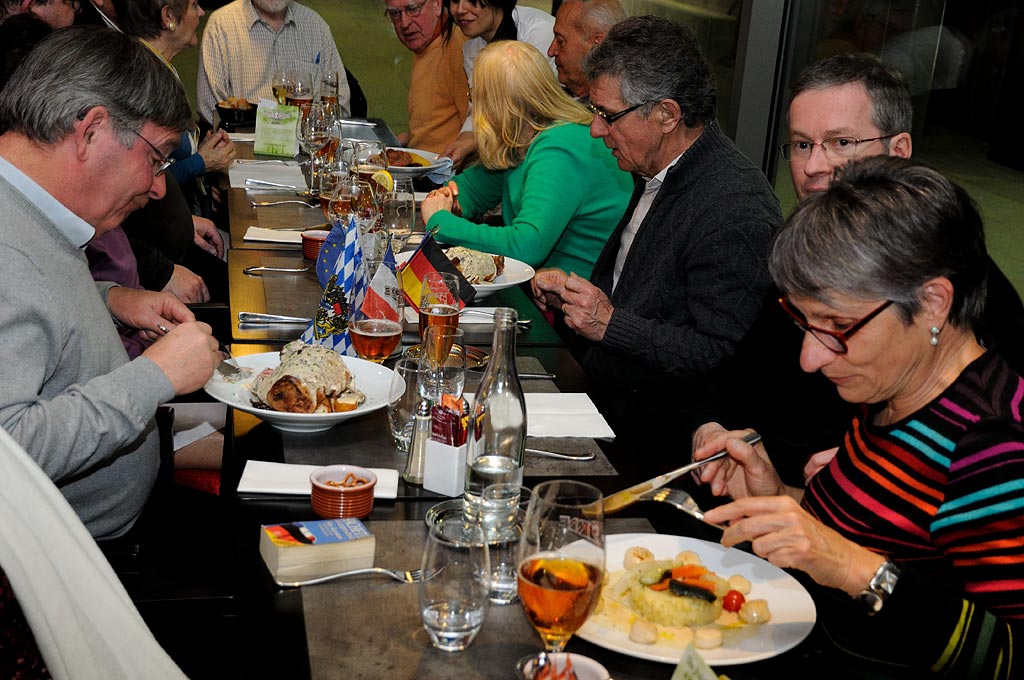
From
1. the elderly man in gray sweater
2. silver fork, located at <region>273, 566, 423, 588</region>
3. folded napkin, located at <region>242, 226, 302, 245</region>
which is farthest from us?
folded napkin, located at <region>242, 226, 302, 245</region>

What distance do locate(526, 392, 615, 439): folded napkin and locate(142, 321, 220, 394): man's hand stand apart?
59 centimetres

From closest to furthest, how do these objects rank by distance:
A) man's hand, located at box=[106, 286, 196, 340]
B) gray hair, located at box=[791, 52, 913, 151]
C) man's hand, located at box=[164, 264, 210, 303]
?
gray hair, located at box=[791, 52, 913, 151] → man's hand, located at box=[106, 286, 196, 340] → man's hand, located at box=[164, 264, 210, 303]

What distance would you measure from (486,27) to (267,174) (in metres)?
1.48

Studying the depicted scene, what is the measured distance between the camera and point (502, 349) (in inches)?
63.2

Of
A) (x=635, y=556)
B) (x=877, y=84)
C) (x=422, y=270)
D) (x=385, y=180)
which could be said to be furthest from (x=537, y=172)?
(x=635, y=556)

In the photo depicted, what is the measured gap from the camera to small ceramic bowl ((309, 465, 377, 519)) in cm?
157

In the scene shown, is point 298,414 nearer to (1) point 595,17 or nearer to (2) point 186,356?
(2) point 186,356

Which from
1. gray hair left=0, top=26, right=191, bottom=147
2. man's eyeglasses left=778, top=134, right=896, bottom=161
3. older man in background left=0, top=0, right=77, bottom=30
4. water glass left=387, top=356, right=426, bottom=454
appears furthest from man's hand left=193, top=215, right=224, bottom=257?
man's eyeglasses left=778, top=134, right=896, bottom=161

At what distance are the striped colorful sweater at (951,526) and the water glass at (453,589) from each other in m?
0.56

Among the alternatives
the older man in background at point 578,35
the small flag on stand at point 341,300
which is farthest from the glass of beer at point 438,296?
the older man in background at point 578,35

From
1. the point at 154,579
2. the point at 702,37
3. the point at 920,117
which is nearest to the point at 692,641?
the point at 154,579

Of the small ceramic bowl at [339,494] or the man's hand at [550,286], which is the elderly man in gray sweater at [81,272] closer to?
the small ceramic bowl at [339,494]

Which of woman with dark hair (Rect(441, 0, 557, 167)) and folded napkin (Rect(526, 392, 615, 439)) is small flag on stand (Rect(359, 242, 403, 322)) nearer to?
folded napkin (Rect(526, 392, 615, 439))

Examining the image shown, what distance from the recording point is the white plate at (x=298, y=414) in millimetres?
1847
